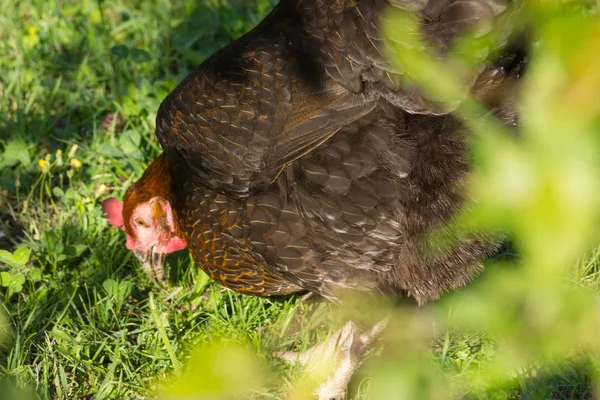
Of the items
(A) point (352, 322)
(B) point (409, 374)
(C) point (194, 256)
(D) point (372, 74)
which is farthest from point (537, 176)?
(C) point (194, 256)

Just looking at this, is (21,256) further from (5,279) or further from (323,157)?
(323,157)

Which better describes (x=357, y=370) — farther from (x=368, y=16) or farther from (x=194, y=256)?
(x=368, y=16)

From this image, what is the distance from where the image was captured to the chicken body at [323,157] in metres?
2.43

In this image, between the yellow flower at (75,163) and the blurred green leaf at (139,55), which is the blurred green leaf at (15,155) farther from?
the blurred green leaf at (139,55)

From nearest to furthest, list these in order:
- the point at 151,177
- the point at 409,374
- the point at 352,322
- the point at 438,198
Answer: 1. the point at 409,374
2. the point at 438,198
3. the point at 352,322
4. the point at 151,177

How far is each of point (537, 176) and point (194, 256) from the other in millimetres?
2522

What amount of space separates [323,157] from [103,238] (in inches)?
55.0

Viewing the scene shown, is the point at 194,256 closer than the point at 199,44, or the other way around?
the point at 194,256

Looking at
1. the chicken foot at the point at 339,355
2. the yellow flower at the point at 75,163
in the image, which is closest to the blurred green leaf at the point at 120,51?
the yellow flower at the point at 75,163

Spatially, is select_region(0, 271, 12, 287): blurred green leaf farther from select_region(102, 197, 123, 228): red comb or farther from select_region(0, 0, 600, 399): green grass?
select_region(102, 197, 123, 228): red comb

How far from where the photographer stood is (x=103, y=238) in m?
3.46

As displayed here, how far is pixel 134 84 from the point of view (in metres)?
4.18

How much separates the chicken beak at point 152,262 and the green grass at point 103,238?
5cm

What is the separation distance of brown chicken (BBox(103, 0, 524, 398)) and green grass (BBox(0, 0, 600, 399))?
0.31m
